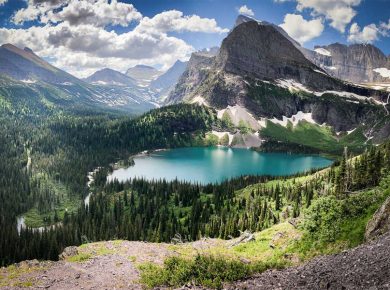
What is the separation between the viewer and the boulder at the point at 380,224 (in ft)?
117

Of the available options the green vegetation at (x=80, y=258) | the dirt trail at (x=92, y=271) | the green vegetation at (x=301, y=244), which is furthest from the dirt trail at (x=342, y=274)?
the green vegetation at (x=80, y=258)

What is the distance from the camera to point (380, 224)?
3650 cm

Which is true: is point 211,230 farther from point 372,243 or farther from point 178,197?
point 372,243

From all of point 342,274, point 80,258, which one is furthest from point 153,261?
point 342,274

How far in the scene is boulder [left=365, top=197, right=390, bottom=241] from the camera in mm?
35688

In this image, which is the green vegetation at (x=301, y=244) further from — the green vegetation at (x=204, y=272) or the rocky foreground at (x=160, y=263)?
the rocky foreground at (x=160, y=263)

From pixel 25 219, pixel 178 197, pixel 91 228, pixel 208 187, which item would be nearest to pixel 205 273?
pixel 91 228

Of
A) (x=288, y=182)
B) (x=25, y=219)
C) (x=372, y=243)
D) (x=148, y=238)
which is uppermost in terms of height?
(x=372, y=243)

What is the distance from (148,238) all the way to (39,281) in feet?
269

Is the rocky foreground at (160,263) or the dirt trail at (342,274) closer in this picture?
the dirt trail at (342,274)

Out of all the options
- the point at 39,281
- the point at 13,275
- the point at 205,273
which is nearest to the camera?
the point at 205,273

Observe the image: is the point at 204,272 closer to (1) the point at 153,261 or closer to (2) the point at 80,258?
(1) the point at 153,261

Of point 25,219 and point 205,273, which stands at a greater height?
point 205,273

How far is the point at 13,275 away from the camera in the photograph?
47250mm
